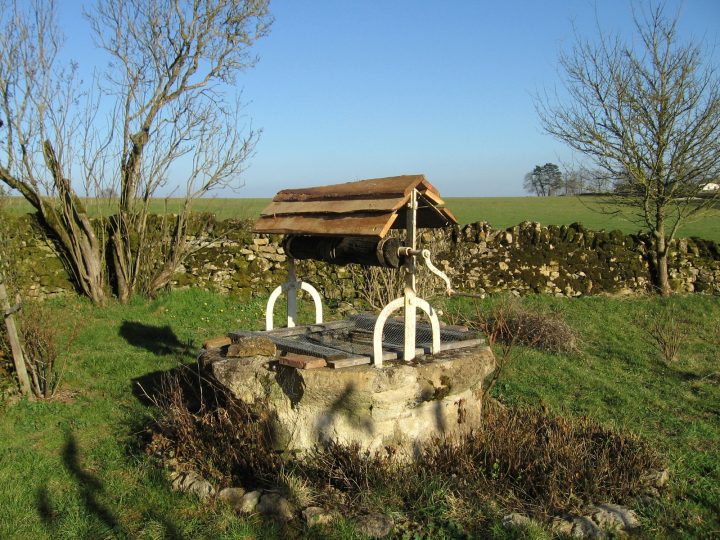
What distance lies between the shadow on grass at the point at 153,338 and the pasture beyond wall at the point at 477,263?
85.9 inches

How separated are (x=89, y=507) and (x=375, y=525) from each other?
6.94 feet

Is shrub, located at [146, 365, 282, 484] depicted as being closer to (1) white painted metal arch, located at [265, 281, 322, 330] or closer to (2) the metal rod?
(1) white painted metal arch, located at [265, 281, 322, 330]

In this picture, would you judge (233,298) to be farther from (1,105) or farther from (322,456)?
(322,456)

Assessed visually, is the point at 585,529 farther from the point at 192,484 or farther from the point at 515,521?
the point at 192,484

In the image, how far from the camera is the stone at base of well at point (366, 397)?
477cm

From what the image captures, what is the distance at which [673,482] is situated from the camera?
491 centimetres

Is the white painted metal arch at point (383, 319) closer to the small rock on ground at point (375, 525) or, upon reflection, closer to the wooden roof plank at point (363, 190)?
the wooden roof plank at point (363, 190)

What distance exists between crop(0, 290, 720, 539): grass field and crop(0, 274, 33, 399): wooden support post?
292mm

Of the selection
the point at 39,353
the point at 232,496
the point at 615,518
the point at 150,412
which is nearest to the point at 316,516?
the point at 232,496

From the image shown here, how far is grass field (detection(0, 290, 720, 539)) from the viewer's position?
4367 millimetres

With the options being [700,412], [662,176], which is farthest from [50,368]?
[662,176]

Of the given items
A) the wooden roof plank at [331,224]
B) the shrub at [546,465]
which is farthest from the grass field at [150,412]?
the wooden roof plank at [331,224]

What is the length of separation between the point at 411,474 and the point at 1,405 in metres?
4.45

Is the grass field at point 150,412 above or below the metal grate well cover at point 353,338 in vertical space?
below
